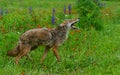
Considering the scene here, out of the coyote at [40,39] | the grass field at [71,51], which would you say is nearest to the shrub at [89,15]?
the grass field at [71,51]

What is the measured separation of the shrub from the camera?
44.1 feet

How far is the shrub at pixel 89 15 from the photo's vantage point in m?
13.4

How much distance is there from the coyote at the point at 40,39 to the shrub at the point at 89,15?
3191 mm

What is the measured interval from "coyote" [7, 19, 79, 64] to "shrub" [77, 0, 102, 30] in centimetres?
319

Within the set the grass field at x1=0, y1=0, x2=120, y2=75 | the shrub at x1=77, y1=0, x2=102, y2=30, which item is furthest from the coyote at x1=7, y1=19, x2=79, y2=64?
the shrub at x1=77, y1=0, x2=102, y2=30

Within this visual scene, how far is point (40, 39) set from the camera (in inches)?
384

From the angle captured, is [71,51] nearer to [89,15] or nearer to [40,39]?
[40,39]

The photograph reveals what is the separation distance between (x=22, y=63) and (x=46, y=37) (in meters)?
0.90

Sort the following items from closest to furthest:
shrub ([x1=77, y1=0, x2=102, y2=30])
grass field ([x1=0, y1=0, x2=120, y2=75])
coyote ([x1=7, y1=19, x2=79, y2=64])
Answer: grass field ([x1=0, y1=0, x2=120, y2=75]), coyote ([x1=7, y1=19, x2=79, y2=64]), shrub ([x1=77, y1=0, x2=102, y2=30])

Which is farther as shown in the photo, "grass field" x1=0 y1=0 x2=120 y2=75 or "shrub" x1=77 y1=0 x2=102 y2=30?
"shrub" x1=77 y1=0 x2=102 y2=30

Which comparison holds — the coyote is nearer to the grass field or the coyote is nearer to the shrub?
the grass field

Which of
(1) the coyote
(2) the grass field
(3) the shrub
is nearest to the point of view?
(2) the grass field

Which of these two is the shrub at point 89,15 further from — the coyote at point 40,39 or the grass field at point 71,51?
the coyote at point 40,39

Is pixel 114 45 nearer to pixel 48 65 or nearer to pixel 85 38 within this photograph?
pixel 85 38
